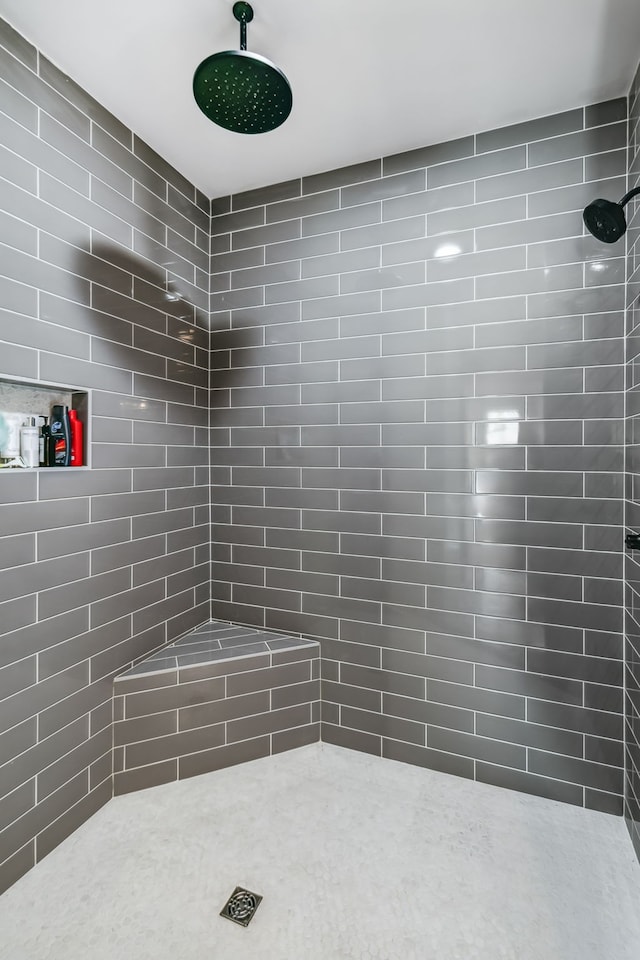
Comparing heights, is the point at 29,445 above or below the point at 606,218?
below

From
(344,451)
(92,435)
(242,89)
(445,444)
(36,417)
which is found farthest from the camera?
(344,451)

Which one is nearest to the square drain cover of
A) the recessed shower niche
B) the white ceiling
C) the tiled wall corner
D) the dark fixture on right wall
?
the tiled wall corner

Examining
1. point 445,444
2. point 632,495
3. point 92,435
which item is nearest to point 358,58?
point 445,444

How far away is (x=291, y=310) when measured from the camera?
1973 mm

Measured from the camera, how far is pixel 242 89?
1186 millimetres

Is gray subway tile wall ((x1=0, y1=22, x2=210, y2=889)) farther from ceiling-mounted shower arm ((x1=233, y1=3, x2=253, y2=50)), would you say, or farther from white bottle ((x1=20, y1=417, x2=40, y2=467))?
ceiling-mounted shower arm ((x1=233, y1=3, x2=253, y2=50))

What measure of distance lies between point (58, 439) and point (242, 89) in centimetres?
113

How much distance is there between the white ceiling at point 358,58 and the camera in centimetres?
123

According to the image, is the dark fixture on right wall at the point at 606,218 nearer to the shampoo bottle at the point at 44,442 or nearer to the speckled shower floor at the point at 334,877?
the shampoo bottle at the point at 44,442

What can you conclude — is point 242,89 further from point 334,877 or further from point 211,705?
point 334,877

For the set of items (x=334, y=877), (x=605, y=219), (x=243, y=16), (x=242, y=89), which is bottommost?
(x=334, y=877)

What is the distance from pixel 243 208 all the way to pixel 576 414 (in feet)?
5.60

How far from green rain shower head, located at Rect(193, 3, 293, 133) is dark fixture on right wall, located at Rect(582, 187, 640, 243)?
0.89 meters

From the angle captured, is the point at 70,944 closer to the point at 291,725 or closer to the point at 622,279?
the point at 291,725
